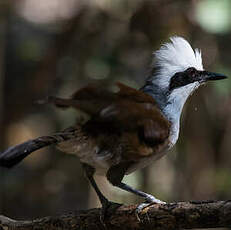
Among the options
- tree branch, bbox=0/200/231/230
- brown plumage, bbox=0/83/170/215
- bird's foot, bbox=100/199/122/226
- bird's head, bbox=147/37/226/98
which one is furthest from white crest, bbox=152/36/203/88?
tree branch, bbox=0/200/231/230

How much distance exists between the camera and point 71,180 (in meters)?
7.62

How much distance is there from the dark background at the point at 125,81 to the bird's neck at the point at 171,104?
1.78m

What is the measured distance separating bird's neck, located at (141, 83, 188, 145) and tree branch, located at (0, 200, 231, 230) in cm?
63

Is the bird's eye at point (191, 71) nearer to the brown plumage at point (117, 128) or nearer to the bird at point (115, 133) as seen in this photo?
the bird at point (115, 133)

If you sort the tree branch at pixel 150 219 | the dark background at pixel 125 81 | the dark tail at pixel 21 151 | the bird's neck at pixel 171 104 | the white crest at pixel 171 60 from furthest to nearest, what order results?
the dark background at pixel 125 81, the white crest at pixel 171 60, the bird's neck at pixel 171 104, the dark tail at pixel 21 151, the tree branch at pixel 150 219

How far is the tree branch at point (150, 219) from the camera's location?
10.7ft

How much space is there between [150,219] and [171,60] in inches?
54.4

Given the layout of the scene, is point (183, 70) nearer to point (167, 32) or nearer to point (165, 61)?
point (165, 61)

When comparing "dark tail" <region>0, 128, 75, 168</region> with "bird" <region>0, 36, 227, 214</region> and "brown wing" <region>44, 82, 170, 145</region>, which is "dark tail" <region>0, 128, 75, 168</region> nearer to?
"bird" <region>0, 36, 227, 214</region>

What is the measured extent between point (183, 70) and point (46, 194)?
11.9 feet

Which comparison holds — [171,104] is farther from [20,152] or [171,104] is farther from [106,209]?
[20,152]

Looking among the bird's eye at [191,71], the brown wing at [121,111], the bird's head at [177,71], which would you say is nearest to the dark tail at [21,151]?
the brown wing at [121,111]

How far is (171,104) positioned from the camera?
4359 millimetres

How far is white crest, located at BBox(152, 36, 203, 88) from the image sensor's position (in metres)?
4.43
